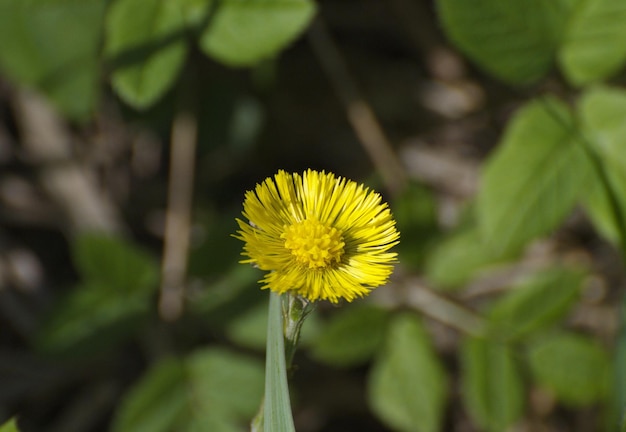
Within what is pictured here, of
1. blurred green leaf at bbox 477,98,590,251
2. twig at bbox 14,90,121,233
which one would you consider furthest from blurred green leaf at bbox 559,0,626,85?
twig at bbox 14,90,121,233

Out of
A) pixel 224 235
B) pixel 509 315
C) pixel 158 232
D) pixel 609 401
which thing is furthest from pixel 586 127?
pixel 158 232

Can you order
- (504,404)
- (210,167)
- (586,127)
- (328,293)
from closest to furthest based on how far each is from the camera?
(328,293)
(586,127)
(504,404)
(210,167)

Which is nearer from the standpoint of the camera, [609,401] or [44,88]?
[609,401]

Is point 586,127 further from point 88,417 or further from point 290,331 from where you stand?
point 88,417

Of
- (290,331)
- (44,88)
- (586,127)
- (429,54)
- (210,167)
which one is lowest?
(290,331)

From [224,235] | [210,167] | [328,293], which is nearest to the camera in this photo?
[328,293]

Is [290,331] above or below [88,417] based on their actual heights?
below
